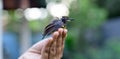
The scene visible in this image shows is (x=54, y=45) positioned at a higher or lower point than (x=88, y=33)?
higher

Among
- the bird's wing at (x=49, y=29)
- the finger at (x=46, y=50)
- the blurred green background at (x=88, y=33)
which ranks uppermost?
the bird's wing at (x=49, y=29)

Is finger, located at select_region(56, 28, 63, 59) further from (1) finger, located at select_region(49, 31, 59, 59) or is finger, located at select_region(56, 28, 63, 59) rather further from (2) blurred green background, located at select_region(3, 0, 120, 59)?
(2) blurred green background, located at select_region(3, 0, 120, 59)

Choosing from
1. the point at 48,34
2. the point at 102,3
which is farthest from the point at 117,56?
the point at 48,34

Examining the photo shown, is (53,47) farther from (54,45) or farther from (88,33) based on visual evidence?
(88,33)

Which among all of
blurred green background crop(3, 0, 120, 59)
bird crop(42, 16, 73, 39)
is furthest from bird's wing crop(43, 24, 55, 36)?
blurred green background crop(3, 0, 120, 59)

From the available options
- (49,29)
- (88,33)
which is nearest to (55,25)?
(49,29)

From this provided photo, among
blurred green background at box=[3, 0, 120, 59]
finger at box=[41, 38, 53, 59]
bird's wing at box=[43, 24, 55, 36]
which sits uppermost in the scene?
bird's wing at box=[43, 24, 55, 36]

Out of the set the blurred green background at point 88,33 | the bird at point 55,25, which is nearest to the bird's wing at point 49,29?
the bird at point 55,25

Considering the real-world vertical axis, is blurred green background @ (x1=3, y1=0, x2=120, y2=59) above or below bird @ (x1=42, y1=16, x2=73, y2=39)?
below

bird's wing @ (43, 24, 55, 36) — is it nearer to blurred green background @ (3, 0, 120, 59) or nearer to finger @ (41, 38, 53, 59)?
finger @ (41, 38, 53, 59)

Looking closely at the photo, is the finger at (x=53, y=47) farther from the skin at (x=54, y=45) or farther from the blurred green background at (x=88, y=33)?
the blurred green background at (x=88, y=33)

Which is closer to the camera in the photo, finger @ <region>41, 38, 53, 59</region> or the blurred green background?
finger @ <region>41, 38, 53, 59</region>

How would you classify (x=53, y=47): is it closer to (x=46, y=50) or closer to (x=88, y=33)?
(x=46, y=50)

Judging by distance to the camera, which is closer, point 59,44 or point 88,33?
point 59,44
